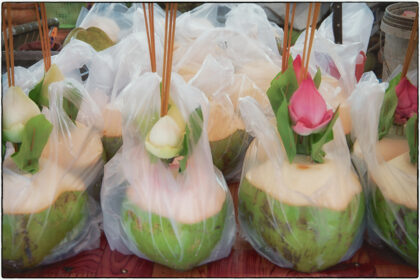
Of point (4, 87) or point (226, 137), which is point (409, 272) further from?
point (4, 87)

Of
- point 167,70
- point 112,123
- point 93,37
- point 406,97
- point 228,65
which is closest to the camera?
point 167,70

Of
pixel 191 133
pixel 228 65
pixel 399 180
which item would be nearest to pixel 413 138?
pixel 399 180

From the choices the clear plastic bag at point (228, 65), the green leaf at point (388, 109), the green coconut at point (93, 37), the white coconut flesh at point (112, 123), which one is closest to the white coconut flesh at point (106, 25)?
the green coconut at point (93, 37)

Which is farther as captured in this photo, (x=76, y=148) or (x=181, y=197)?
(x=76, y=148)

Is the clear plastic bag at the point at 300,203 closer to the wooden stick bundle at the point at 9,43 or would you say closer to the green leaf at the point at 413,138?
the green leaf at the point at 413,138

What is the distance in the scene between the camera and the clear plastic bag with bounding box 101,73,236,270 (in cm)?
67

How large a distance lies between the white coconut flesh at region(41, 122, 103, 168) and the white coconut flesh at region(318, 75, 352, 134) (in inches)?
17.7

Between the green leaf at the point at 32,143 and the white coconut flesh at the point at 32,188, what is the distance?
0.05 ft

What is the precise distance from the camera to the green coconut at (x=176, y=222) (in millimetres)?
668

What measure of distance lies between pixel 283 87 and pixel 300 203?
0.63ft

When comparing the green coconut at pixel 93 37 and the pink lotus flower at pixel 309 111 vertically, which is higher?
the pink lotus flower at pixel 309 111

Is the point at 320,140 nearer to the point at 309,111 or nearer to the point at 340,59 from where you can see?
the point at 309,111

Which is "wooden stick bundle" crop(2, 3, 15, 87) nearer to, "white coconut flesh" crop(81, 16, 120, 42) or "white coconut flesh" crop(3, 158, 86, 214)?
"white coconut flesh" crop(3, 158, 86, 214)

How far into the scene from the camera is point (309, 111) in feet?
2.20
